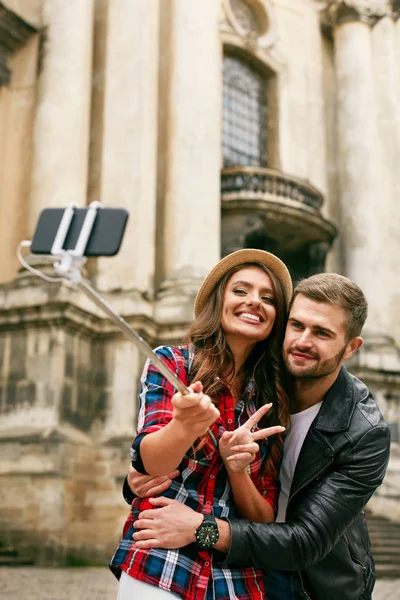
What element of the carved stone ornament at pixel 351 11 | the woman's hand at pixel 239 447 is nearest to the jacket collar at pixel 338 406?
the woman's hand at pixel 239 447

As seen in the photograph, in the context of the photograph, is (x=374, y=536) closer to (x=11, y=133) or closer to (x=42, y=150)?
(x=42, y=150)

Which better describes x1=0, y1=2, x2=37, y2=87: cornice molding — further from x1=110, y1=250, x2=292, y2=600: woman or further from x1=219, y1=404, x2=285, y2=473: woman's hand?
x1=219, y1=404, x2=285, y2=473: woman's hand

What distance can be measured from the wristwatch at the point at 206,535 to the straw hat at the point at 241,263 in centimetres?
85

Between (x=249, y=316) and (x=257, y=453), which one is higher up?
(x=249, y=316)

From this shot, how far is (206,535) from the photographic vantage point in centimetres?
239

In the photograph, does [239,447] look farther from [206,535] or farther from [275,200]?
[275,200]

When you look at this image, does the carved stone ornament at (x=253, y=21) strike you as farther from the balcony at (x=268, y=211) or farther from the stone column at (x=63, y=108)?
the stone column at (x=63, y=108)

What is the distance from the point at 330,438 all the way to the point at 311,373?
0.77ft

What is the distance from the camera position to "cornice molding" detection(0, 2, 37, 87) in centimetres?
1484

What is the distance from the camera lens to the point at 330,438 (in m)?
2.68

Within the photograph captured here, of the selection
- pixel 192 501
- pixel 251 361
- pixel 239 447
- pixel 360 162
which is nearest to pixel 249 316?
pixel 251 361

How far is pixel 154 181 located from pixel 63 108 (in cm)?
225

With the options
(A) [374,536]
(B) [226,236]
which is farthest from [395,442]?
(B) [226,236]

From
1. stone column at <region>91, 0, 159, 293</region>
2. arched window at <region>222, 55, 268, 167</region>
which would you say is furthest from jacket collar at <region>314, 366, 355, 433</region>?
arched window at <region>222, 55, 268, 167</region>
